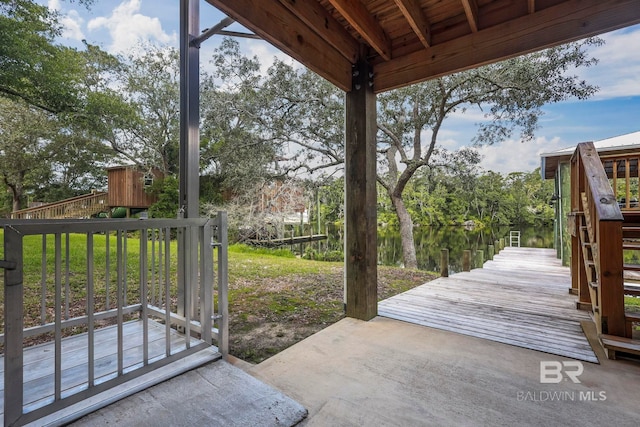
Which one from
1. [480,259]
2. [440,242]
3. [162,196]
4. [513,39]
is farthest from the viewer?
[440,242]

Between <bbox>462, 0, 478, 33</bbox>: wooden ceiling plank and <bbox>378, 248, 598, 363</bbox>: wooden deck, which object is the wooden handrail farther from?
<bbox>462, 0, 478, 33</bbox>: wooden ceiling plank

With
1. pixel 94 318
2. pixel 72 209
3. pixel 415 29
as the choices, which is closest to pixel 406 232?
pixel 415 29

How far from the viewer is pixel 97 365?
1728 millimetres

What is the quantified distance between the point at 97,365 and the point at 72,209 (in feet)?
8.05

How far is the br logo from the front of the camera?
180 centimetres

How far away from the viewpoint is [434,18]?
239 cm

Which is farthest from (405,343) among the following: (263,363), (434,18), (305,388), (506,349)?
(434,18)

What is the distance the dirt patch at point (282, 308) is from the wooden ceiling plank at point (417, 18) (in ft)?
8.80

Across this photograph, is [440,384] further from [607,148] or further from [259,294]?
[607,148]

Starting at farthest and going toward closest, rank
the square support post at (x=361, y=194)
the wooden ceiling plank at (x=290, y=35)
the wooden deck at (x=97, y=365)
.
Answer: the square support post at (x=361, y=194) → the wooden ceiling plank at (x=290, y=35) → the wooden deck at (x=97, y=365)

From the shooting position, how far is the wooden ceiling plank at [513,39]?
1849 millimetres

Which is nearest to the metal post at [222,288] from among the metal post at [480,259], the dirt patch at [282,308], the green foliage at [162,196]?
the dirt patch at [282,308]

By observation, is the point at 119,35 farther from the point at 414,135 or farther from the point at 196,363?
the point at 414,135

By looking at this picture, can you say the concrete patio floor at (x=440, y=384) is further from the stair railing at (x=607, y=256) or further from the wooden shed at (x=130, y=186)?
the wooden shed at (x=130, y=186)
